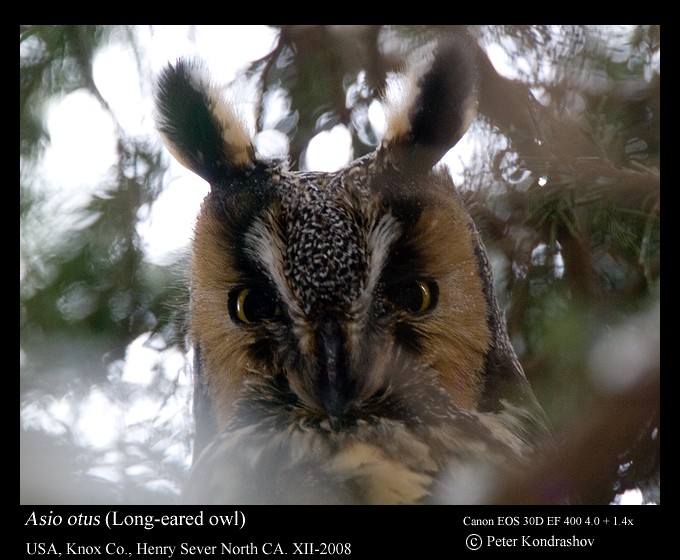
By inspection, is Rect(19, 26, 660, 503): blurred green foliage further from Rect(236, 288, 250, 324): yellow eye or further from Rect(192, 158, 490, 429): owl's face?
Rect(236, 288, 250, 324): yellow eye

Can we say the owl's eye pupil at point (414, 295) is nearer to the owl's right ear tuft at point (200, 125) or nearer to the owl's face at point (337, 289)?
the owl's face at point (337, 289)

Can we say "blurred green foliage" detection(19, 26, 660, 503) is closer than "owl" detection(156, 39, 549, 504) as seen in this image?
No

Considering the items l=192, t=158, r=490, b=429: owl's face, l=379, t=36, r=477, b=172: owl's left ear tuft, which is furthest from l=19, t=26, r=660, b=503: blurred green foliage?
l=192, t=158, r=490, b=429: owl's face

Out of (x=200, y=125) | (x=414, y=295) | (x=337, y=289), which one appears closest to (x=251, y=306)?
(x=337, y=289)

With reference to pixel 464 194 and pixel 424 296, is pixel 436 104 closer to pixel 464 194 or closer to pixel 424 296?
pixel 464 194

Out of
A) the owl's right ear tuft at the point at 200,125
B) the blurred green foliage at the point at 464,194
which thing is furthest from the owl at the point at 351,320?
the blurred green foliage at the point at 464,194
